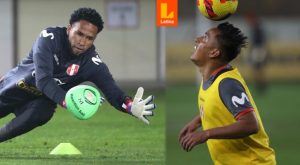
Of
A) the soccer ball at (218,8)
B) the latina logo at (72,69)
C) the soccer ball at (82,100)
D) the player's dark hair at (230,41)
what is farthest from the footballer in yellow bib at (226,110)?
the latina logo at (72,69)

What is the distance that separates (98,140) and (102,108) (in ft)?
1.65

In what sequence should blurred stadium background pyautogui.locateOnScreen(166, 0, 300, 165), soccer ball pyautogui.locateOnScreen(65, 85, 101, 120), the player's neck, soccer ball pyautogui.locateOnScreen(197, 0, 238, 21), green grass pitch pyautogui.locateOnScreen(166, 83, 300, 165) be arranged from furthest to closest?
blurred stadium background pyautogui.locateOnScreen(166, 0, 300, 165) < green grass pitch pyautogui.locateOnScreen(166, 83, 300, 165) < soccer ball pyautogui.locateOnScreen(65, 85, 101, 120) < soccer ball pyautogui.locateOnScreen(197, 0, 238, 21) < the player's neck

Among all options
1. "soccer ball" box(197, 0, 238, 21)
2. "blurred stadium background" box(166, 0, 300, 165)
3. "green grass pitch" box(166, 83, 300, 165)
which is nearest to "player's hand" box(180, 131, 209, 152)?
"soccer ball" box(197, 0, 238, 21)

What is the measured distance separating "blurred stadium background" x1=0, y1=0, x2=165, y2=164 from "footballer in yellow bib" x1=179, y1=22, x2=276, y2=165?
119cm

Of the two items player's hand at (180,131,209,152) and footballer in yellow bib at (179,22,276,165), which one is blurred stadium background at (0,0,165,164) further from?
player's hand at (180,131,209,152)

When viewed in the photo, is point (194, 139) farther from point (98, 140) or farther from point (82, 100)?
point (98, 140)

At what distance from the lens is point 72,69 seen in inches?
228

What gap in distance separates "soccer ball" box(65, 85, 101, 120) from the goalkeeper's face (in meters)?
0.32

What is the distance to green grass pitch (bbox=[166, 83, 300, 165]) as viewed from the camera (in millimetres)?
7602

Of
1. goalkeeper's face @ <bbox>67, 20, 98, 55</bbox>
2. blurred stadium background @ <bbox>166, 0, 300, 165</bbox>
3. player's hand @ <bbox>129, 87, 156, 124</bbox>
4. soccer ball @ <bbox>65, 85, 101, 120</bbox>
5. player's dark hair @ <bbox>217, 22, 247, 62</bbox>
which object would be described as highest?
player's dark hair @ <bbox>217, 22, 247, 62</bbox>

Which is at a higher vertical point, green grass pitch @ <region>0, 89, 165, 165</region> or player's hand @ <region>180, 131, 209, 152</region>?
player's hand @ <region>180, 131, 209, 152</region>

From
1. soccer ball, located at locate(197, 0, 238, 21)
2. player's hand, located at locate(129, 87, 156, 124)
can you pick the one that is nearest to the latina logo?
player's hand, located at locate(129, 87, 156, 124)

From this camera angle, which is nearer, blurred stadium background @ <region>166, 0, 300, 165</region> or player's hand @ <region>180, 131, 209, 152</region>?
player's hand @ <region>180, 131, 209, 152</region>

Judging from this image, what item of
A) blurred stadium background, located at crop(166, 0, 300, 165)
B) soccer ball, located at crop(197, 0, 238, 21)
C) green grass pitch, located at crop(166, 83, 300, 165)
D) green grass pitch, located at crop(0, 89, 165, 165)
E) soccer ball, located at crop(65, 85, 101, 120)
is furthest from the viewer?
blurred stadium background, located at crop(166, 0, 300, 165)
